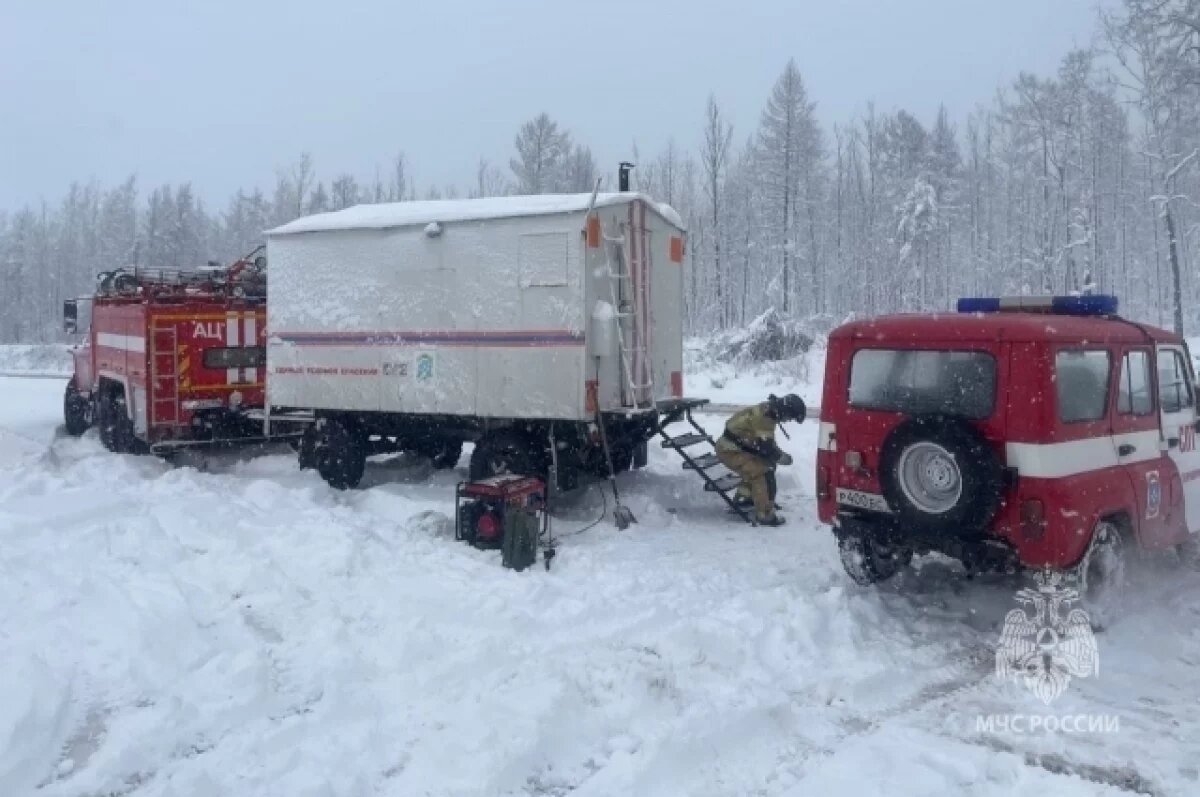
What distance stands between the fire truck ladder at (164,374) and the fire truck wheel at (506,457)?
5303 millimetres

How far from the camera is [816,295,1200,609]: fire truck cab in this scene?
18.9 ft

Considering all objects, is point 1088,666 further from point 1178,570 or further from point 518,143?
point 518,143

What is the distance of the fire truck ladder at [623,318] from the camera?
9.58 meters

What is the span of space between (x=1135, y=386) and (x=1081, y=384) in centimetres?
85

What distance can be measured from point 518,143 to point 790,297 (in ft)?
51.5

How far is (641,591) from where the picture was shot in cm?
692

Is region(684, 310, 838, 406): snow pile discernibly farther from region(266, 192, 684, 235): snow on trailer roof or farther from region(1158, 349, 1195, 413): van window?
region(1158, 349, 1195, 413): van window

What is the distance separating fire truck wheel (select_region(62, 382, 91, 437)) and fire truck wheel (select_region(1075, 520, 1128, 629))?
52.6ft

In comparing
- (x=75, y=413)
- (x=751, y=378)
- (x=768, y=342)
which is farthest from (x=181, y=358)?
(x=768, y=342)

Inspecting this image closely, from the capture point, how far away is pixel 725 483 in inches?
396

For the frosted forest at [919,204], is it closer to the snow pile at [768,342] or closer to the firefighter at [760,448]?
the snow pile at [768,342]

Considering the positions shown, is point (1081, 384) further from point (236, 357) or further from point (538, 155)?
point (538, 155)

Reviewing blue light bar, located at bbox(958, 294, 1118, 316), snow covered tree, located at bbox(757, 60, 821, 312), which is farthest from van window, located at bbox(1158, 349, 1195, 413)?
snow covered tree, located at bbox(757, 60, 821, 312)

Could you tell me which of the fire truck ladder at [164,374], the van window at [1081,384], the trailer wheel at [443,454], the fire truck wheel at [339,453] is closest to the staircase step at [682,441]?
the trailer wheel at [443,454]
